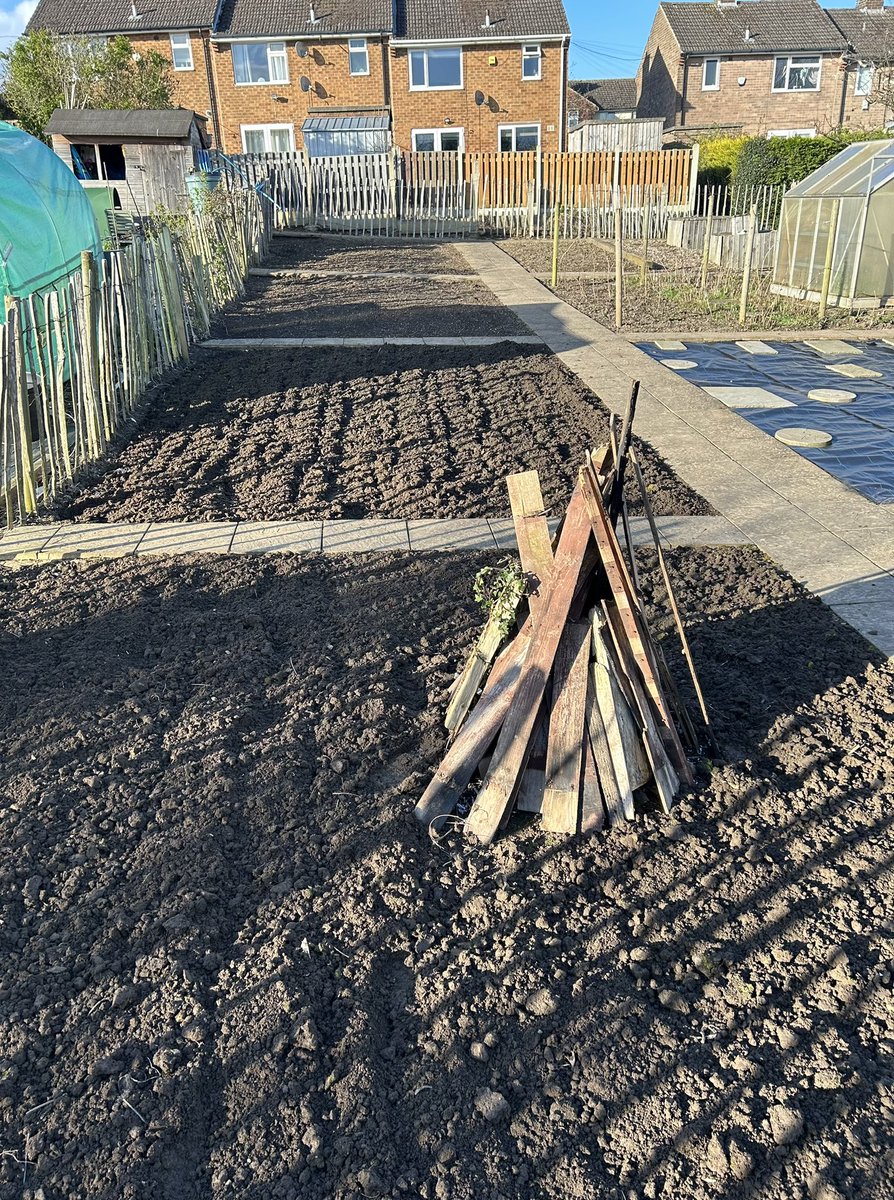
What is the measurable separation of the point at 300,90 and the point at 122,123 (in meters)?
9.68

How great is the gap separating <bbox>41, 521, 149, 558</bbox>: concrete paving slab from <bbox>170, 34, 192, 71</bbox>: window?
1508 inches

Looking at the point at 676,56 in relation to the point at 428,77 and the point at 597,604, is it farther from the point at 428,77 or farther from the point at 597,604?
the point at 597,604

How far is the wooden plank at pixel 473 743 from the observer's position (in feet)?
10.8

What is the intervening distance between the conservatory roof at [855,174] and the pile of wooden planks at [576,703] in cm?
1292

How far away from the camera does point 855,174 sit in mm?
14320

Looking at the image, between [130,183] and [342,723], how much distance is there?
3166 cm

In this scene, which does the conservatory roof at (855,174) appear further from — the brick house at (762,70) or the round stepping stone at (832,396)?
the brick house at (762,70)

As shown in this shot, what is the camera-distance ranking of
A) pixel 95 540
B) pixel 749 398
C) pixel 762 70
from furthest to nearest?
pixel 762 70 → pixel 749 398 → pixel 95 540

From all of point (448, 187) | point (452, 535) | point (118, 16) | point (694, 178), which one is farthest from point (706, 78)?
point (452, 535)

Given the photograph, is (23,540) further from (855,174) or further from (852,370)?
(855,174)

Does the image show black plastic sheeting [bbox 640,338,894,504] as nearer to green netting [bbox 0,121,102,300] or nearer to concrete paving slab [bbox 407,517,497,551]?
concrete paving slab [bbox 407,517,497,551]

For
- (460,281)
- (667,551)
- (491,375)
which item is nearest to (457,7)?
(460,281)

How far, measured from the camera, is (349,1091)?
230 centimetres

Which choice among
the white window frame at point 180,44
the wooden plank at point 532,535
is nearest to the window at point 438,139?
the white window frame at point 180,44
